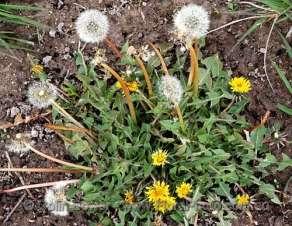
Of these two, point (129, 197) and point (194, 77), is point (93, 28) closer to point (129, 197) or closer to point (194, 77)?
point (194, 77)

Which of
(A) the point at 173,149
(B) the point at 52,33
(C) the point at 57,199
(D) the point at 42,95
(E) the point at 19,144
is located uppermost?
(B) the point at 52,33

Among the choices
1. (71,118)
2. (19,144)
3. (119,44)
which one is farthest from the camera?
(119,44)

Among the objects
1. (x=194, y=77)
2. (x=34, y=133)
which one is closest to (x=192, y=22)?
(x=194, y=77)

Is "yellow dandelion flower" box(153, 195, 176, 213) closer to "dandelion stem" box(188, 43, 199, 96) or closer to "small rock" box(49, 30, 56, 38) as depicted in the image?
"dandelion stem" box(188, 43, 199, 96)

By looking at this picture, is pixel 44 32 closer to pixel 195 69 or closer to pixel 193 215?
pixel 195 69

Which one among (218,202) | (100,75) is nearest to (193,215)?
(218,202)

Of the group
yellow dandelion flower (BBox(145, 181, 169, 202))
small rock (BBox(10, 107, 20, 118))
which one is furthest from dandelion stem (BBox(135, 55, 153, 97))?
small rock (BBox(10, 107, 20, 118))

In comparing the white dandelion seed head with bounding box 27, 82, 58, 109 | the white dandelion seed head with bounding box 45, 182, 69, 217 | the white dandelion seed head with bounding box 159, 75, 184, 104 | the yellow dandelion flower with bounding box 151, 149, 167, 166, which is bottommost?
the white dandelion seed head with bounding box 45, 182, 69, 217
